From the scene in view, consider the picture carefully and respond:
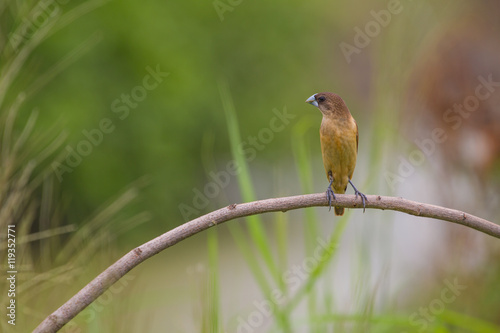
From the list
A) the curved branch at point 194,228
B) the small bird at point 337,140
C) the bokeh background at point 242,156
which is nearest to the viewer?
the curved branch at point 194,228

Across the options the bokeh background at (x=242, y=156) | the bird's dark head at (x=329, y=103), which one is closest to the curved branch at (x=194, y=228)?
the bokeh background at (x=242, y=156)

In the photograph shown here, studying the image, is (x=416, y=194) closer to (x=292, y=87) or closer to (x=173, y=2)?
(x=292, y=87)

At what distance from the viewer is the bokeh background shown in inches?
83.2

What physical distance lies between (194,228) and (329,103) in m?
1.02

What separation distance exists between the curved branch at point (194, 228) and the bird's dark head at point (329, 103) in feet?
2.38

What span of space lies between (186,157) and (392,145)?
208 inches

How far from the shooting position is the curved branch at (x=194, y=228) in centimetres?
128

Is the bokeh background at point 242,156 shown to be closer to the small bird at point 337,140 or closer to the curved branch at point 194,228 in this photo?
the small bird at point 337,140

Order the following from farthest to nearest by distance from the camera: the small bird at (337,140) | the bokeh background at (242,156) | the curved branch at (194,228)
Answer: the small bird at (337,140)
the bokeh background at (242,156)
the curved branch at (194,228)

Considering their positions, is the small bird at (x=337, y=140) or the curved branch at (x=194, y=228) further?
the small bird at (x=337, y=140)

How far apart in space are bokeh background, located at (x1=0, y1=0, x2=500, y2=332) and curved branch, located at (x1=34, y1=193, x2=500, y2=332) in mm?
361

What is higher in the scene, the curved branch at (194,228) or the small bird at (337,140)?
the small bird at (337,140)

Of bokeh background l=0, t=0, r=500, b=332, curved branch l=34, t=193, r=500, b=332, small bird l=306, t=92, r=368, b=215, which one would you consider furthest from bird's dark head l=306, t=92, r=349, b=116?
curved branch l=34, t=193, r=500, b=332

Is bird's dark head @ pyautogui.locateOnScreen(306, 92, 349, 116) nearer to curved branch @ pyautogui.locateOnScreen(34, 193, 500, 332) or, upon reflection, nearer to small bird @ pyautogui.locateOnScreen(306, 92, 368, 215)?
small bird @ pyautogui.locateOnScreen(306, 92, 368, 215)
